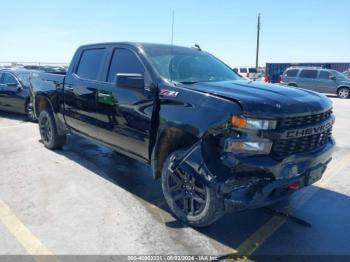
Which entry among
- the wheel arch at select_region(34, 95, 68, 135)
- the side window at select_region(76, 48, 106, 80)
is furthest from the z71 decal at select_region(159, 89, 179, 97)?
the wheel arch at select_region(34, 95, 68, 135)

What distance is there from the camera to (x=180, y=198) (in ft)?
13.2

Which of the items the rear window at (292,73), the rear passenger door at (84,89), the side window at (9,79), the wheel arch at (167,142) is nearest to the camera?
the wheel arch at (167,142)

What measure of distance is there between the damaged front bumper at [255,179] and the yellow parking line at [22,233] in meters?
1.63

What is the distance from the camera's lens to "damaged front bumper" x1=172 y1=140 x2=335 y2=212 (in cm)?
338

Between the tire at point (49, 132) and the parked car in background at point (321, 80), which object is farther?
the parked car in background at point (321, 80)

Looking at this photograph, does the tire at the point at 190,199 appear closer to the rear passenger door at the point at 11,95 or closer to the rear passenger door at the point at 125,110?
the rear passenger door at the point at 125,110

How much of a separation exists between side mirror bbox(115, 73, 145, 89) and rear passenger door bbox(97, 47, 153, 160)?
0.21ft

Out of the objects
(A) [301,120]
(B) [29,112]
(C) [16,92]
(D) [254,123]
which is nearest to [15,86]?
(C) [16,92]

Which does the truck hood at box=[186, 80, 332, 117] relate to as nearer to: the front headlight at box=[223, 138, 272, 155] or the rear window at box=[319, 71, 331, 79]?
the front headlight at box=[223, 138, 272, 155]

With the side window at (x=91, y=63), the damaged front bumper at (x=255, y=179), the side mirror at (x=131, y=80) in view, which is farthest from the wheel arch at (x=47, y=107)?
the damaged front bumper at (x=255, y=179)

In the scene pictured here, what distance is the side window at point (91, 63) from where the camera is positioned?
5492mm

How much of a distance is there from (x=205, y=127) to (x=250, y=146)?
1.54 ft

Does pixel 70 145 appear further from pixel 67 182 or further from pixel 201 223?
pixel 201 223

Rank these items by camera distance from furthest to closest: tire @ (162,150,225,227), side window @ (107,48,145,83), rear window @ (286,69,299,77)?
rear window @ (286,69,299,77) < side window @ (107,48,145,83) < tire @ (162,150,225,227)
